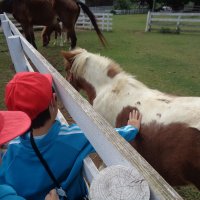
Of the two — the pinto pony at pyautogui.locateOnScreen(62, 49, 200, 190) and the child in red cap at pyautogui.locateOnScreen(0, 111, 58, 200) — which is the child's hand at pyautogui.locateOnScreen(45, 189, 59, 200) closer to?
the child in red cap at pyautogui.locateOnScreen(0, 111, 58, 200)

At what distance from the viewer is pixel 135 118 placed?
225cm

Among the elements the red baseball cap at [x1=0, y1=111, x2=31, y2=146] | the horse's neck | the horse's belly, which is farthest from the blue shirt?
the horse's neck

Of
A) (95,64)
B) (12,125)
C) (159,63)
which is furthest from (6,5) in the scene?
(12,125)

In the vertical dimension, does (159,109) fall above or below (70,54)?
below

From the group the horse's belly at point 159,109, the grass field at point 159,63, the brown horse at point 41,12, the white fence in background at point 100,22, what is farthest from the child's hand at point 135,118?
the white fence in background at point 100,22

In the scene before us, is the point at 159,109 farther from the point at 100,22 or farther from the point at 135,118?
the point at 100,22

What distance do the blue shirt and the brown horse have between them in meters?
6.94

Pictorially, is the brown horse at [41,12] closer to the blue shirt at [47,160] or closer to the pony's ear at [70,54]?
the pony's ear at [70,54]

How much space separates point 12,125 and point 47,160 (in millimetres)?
380

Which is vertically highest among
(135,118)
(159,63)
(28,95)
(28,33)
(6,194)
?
(28,95)

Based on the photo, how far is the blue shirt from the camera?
4.51 feet

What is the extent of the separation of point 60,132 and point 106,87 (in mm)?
1544

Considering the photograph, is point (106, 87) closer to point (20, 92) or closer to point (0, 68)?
point (20, 92)

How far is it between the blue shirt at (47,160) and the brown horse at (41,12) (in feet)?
22.8
